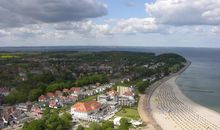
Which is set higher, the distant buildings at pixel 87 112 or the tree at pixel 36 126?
the tree at pixel 36 126

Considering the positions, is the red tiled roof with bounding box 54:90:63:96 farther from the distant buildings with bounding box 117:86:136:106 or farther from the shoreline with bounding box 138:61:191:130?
the shoreline with bounding box 138:61:191:130

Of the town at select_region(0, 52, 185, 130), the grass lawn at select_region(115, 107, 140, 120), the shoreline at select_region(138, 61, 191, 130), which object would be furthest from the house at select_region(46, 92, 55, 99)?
the shoreline at select_region(138, 61, 191, 130)

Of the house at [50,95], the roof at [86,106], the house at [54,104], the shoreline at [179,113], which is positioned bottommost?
the shoreline at [179,113]

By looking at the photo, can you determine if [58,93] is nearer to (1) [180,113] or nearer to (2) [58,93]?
(2) [58,93]

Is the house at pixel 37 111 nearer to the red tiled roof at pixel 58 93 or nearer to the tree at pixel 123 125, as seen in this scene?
the red tiled roof at pixel 58 93

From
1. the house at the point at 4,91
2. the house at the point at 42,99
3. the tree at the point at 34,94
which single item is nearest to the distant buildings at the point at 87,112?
the house at the point at 42,99

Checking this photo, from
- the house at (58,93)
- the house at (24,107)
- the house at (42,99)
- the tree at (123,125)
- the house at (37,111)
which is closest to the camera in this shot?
the tree at (123,125)
